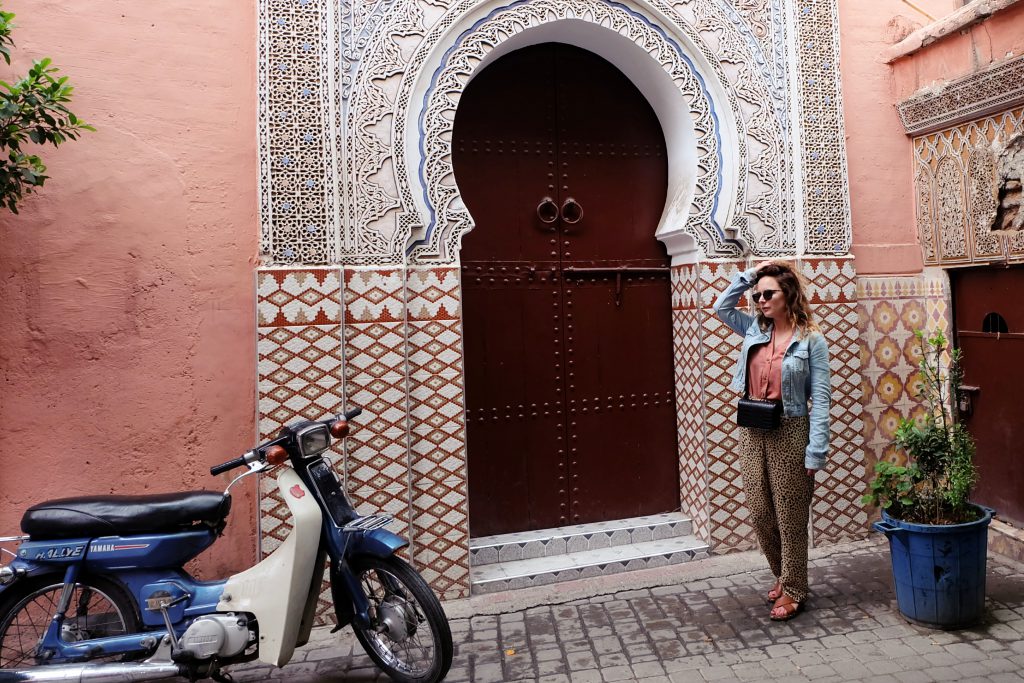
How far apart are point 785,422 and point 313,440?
215 cm

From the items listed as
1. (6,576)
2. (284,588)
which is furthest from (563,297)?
(6,576)

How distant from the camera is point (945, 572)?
312 cm

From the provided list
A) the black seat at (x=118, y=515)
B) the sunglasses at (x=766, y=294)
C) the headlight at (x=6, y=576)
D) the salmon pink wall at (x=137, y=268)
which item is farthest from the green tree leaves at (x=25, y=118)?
the sunglasses at (x=766, y=294)

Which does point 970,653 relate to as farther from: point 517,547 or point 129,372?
point 129,372

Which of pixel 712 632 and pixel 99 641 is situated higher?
pixel 99 641

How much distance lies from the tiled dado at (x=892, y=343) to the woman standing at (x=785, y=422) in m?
1.35

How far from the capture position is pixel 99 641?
8.57 feet

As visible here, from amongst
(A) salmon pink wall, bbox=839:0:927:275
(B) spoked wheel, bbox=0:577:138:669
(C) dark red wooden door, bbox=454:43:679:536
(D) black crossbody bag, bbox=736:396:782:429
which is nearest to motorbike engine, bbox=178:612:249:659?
(B) spoked wheel, bbox=0:577:138:669

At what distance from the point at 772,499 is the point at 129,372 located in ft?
10.5

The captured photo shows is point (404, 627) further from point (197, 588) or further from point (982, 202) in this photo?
point (982, 202)

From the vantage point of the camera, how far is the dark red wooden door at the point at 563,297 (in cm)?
420

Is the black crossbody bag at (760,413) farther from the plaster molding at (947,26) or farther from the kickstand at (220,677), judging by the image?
the plaster molding at (947,26)

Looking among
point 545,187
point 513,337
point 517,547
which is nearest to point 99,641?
point 517,547

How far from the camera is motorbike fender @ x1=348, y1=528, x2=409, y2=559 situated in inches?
107
